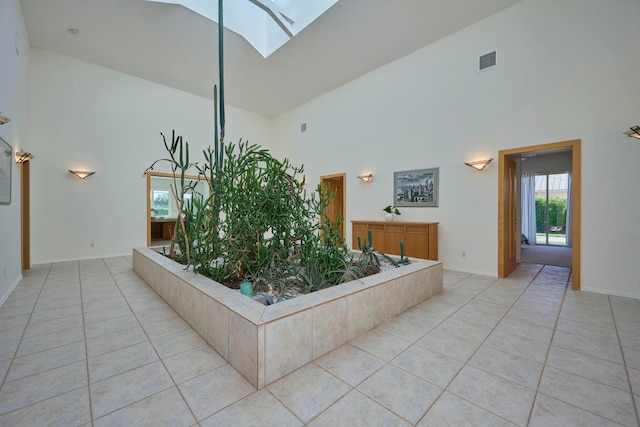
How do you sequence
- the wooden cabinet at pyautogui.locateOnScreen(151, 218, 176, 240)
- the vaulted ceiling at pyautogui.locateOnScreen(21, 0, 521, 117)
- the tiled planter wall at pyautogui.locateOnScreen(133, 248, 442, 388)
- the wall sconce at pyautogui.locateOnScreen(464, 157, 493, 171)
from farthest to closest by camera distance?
the wooden cabinet at pyautogui.locateOnScreen(151, 218, 176, 240), the wall sconce at pyautogui.locateOnScreen(464, 157, 493, 171), the vaulted ceiling at pyautogui.locateOnScreen(21, 0, 521, 117), the tiled planter wall at pyautogui.locateOnScreen(133, 248, 442, 388)

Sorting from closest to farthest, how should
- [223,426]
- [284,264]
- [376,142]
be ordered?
[223,426] → [284,264] → [376,142]

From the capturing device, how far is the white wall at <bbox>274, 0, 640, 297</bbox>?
139 inches

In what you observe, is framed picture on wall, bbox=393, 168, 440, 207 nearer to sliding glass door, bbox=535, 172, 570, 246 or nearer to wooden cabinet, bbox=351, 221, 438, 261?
wooden cabinet, bbox=351, 221, 438, 261

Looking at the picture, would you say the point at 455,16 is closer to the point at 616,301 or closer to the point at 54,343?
the point at 616,301

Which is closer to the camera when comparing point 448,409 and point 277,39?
point 448,409

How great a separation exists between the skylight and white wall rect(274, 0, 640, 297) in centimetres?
215

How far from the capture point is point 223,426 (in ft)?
4.56

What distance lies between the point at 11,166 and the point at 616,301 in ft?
26.3

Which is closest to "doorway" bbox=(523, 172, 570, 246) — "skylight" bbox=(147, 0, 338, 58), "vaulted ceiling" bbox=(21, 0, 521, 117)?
"vaulted ceiling" bbox=(21, 0, 521, 117)

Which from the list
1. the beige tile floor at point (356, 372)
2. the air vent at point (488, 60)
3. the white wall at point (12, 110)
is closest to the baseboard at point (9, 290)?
the white wall at point (12, 110)

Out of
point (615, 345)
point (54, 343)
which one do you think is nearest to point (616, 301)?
point (615, 345)

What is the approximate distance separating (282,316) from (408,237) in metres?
3.97

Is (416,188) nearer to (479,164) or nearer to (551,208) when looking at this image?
(479,164)

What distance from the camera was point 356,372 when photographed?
1.86 meters
